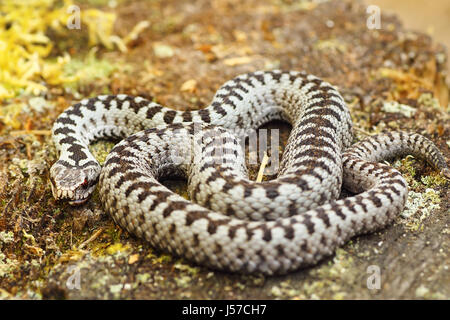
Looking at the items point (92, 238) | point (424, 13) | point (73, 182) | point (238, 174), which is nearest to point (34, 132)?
point (73, 182)

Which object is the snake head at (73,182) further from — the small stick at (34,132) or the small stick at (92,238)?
the small stick at (34,132)

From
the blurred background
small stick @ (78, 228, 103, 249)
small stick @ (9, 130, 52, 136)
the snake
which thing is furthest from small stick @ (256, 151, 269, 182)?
the blurred background

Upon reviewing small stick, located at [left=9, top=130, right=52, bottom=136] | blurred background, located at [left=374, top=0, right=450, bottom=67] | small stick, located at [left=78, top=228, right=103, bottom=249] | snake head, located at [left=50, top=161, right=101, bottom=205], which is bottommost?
small stick, located at [left=78, top=228, right=103, bottom=249]

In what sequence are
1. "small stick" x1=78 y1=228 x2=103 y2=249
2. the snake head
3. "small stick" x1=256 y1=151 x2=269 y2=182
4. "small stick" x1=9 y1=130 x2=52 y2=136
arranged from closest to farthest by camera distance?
"small stick" x1=78 y1=228 x2=103 y2=249
the snake head
"small stick" x1=256 y1=151 x2=269 y2=182
"small stick" x1=9 y1=130 x2=52 y2=136

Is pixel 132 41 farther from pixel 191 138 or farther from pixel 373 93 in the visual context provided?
pixel 373 93

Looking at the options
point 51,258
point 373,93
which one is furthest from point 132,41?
point 51,258

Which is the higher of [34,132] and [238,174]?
[34,132]

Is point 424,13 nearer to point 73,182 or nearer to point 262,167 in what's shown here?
point 262,167

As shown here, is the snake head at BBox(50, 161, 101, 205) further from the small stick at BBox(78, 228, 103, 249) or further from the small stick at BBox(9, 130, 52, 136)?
the small stick at BBox(9, 130, 52, 136)
